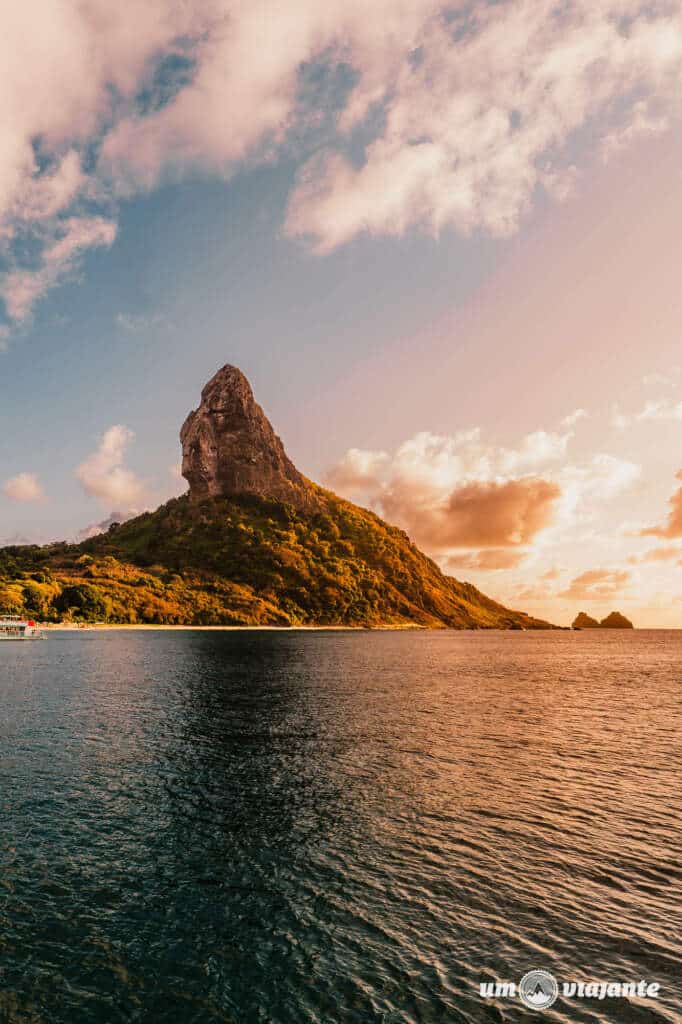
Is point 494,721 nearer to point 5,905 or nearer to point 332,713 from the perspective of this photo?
point 332,713

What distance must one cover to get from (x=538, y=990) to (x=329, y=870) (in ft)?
38.1

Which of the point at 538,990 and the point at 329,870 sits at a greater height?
the point at 538,990

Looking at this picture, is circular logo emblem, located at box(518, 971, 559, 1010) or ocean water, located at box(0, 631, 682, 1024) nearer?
circular logo emblem, located at box(518, 971, 559, 1010)

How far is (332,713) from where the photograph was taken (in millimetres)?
72188

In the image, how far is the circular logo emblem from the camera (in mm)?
18594

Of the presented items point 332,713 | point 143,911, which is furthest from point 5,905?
point 332,713

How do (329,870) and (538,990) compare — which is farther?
(329,870)

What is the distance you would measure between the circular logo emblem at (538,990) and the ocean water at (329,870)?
0.38 metres

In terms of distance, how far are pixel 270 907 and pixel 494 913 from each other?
9.83m

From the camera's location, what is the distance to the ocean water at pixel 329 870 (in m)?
19.0

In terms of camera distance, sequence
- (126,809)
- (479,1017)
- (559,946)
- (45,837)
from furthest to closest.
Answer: (126,809), (45,837), (559,946), (479,1017)

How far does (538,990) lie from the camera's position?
63.3 feet

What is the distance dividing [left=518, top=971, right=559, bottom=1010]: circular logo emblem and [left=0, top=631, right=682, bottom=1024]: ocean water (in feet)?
1.23

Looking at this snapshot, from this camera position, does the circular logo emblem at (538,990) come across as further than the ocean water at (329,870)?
No
